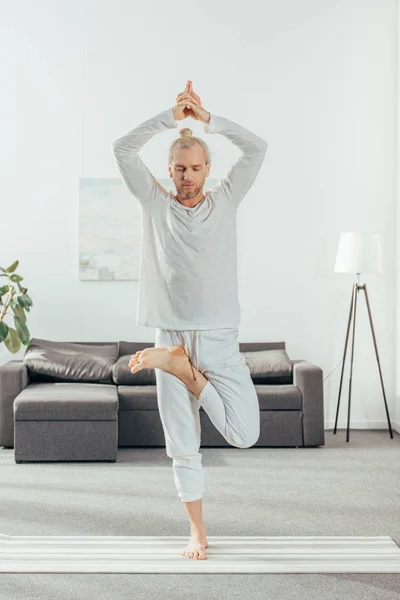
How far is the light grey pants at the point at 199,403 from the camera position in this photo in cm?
330

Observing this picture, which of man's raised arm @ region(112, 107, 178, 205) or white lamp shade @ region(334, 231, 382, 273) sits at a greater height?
man's raised arm @ region(112, 107, 178, 205)

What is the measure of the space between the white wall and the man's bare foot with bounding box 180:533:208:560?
3732 mm

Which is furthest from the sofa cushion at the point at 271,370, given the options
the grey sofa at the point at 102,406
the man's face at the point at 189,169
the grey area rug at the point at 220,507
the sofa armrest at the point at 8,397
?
the man's face at the point at 189,169

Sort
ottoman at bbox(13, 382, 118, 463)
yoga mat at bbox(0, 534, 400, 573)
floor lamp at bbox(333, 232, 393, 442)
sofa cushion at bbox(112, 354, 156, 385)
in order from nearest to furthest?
1. yoga mat at bbox(0, 534, 400, 573)
2. ottoman at bbox(13, 382, 118, 463)
3. sofa cushion at bbox(112, 354, 156, 385)
4. floor lamp at bbox(333, 232, 393, 442)

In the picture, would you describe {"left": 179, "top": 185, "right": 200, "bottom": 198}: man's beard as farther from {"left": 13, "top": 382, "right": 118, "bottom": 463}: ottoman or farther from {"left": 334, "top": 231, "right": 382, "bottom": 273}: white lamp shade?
{"left": 334, "top": 231, "right": 382, "bottom": 273}: white lamp shade

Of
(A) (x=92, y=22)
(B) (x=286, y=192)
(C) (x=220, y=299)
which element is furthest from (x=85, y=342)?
(C) (x=220, y=299)

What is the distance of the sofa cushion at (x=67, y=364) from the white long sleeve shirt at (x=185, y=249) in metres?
3.06

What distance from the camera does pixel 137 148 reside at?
3.24m

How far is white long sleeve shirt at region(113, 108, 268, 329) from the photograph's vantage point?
329 cm

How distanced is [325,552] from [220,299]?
1.12 m

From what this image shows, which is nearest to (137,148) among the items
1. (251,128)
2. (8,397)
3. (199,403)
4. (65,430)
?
(199,403)

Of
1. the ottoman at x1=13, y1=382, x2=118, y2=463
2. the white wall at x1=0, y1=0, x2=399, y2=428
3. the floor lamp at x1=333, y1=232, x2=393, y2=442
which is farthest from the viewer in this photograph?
the white wall at x1=0, y1=0, x2=399, y2=428

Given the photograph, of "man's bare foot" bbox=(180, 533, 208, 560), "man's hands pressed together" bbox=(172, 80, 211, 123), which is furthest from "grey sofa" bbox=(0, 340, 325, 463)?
"man's hands pressed together" bbox=(172, 80, 211, 123)

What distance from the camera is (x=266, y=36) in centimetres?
699
